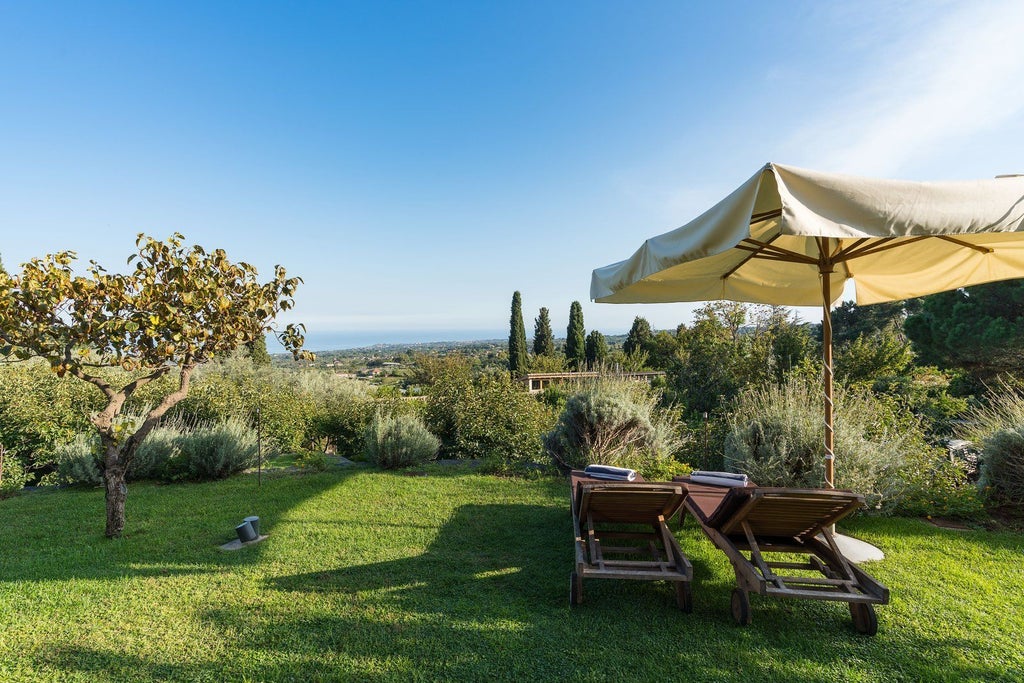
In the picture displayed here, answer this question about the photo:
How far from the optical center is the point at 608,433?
520 cm

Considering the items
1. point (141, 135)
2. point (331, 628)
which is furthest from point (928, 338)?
point (141, 135)

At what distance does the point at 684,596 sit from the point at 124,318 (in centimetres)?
438

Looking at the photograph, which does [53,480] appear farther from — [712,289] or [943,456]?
[943,456]

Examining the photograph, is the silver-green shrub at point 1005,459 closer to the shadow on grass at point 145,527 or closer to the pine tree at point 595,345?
the shadow on grass at point 145,527

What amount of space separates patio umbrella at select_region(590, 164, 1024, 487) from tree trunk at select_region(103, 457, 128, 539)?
159 inches

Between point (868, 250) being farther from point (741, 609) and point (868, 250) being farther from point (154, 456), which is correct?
point (154, 456)

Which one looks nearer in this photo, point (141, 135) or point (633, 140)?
point (141, 135)

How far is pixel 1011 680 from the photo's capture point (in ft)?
5.98

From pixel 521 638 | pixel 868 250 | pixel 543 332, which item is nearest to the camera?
pixel 521 638

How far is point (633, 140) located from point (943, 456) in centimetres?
614

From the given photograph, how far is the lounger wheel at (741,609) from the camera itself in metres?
2.24

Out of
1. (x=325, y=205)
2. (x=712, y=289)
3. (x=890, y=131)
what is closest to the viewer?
(x=712, y=289)

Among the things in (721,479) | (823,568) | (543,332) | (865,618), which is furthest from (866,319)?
(865,618)

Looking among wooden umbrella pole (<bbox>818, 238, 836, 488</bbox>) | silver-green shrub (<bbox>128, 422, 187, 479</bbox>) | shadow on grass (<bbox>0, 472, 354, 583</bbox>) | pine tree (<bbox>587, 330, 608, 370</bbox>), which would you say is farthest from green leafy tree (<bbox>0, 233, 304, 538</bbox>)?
pine tree (<bbox>587, 330, 608, 370</bbox>)
